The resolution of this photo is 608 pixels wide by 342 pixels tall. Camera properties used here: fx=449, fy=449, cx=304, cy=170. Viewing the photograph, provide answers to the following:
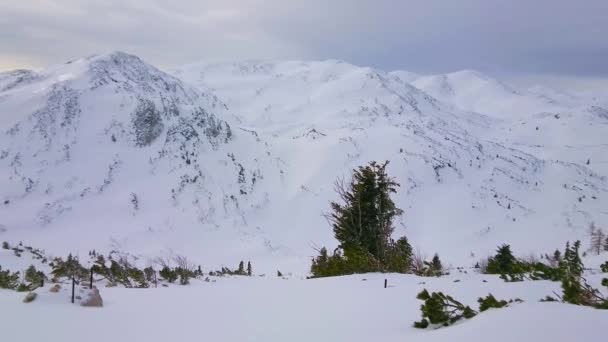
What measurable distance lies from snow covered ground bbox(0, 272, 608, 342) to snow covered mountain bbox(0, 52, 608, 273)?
30597 millimetres

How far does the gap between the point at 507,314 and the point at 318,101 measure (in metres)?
133

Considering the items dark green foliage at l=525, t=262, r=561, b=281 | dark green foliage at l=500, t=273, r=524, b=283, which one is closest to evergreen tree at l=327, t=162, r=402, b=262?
dark green foliage at l=500, t=273, r=524, b=283

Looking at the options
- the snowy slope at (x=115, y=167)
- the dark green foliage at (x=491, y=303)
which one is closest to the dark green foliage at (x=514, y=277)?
the dark green foliage at (x=491, y=303)

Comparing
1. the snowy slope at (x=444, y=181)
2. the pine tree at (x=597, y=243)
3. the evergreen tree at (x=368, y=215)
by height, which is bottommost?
the pine tree at (x=597, y=243)

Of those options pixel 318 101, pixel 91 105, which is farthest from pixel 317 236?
pixel 318 101

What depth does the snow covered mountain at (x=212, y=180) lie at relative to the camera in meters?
47.7

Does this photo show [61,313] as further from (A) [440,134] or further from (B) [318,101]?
(B) [318,101]

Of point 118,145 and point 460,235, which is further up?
point 118,145

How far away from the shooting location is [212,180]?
60.0 m

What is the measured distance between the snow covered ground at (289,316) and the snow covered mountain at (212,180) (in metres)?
30.6

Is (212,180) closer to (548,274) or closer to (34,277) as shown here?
(34,277)

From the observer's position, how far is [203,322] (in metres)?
5.12

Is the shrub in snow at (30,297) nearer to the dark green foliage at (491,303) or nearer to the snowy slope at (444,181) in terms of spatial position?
the dark green foliage at (491,303)

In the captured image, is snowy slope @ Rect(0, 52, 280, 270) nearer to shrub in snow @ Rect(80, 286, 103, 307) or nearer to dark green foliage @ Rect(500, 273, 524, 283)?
shrub in snow @ Rect(80, 286, 103, 307)
